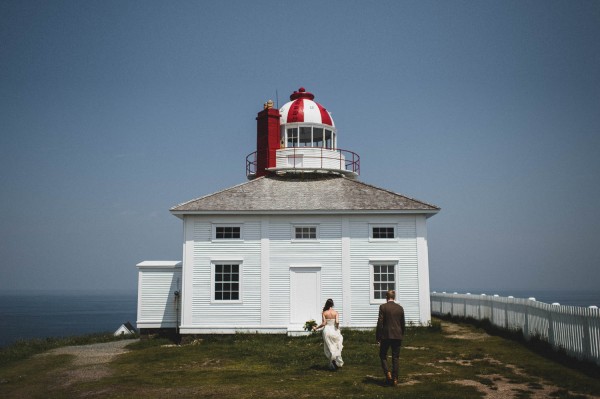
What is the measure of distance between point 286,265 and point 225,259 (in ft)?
7.86

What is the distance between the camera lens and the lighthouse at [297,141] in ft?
80.5

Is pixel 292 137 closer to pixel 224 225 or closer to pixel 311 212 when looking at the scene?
pixel 311 212

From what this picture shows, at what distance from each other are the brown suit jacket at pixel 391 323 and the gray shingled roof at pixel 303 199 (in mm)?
9635

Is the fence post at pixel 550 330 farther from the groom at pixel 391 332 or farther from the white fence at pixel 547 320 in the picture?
the groom at pixel 391 332

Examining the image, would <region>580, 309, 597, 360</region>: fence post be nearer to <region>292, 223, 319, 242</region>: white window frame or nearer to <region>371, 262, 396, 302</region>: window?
<region>371, 262, 396, 302</region>: window

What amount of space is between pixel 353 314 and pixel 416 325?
247cm

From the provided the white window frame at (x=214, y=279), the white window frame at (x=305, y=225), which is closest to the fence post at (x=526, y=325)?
the white window frame at (x=305, y=225)

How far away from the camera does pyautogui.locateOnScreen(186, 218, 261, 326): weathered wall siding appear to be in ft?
67.4

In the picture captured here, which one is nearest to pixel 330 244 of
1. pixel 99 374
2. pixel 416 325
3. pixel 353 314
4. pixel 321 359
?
pixel 353 314

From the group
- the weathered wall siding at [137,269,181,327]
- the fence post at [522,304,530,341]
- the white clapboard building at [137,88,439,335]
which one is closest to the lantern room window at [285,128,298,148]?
the white clapboard building at [137,88,439,335]

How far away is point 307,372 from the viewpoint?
13281 mm

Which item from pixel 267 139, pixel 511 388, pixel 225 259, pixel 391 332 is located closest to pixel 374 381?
pixel 391 332

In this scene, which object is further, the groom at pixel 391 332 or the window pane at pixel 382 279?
the window pane at pixel 382 279

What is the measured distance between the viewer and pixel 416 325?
811 inches
